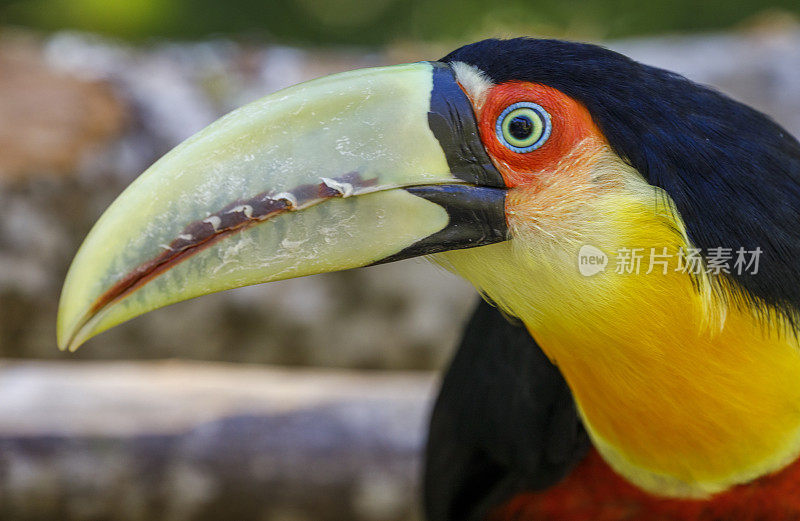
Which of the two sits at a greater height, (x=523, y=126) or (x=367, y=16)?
(x=367, y=16)

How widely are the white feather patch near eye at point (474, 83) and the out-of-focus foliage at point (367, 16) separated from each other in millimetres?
4877

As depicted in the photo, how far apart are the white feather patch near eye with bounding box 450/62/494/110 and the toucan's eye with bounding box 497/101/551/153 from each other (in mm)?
49

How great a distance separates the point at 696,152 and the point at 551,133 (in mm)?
241

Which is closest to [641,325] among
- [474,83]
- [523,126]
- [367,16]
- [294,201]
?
[523,126]

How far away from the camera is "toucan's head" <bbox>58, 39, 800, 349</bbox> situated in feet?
4.66

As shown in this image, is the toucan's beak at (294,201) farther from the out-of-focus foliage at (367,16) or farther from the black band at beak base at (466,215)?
the out-of-focus foliage at (367,16)

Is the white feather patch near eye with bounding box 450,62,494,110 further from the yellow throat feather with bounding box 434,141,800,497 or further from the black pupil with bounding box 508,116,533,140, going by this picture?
the yellow throat feather with bounding box 434,141,800,497

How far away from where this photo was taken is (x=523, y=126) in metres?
1.48

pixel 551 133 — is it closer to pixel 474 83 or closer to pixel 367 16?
pixel 474 83

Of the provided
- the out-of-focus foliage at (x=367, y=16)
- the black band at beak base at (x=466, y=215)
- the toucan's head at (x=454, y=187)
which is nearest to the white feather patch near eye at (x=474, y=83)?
the toucan's head at (x=454, y=187)

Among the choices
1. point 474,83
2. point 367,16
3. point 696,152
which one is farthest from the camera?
point 367,16

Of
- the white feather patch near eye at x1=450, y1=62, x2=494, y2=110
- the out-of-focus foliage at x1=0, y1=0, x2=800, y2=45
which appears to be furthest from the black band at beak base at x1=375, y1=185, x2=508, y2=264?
the out-of-focus foliage at x1=0, y1=0, x2=800, y2=45

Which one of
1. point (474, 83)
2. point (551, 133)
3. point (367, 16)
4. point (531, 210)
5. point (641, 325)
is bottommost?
point (641, 325)

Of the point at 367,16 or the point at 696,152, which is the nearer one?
the point at 696,152
